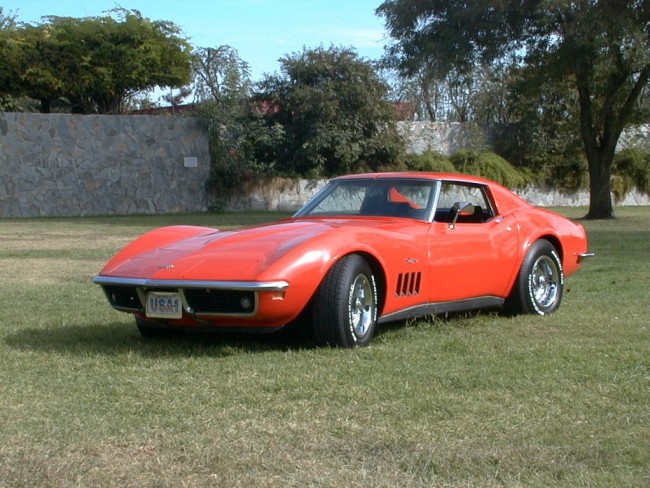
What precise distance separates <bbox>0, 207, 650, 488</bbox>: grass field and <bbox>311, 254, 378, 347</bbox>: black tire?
0.13 meters

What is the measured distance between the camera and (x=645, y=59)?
70.1 feet

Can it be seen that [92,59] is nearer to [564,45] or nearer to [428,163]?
[428,163]

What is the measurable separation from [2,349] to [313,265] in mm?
2145

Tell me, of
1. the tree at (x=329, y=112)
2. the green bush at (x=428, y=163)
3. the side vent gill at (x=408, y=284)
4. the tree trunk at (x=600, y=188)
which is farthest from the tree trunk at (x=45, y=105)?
the side vent gill at (x=408, y=284)

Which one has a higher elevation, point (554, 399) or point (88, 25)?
point (88, 25)

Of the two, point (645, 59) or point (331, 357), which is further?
point (645, 59)

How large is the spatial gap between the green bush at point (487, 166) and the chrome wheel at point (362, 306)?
26192 mm

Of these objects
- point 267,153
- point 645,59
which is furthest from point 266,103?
point 645,59

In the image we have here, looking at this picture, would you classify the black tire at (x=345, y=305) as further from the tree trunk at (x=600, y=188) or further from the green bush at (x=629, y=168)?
the green bush at (x=629, y=168)

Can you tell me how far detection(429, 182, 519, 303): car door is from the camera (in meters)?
7.28

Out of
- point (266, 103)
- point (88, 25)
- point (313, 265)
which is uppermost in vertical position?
point (88, 25)

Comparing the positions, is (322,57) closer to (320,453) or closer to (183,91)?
(183,91)

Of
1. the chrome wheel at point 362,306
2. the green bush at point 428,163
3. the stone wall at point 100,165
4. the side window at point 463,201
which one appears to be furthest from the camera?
the green bush at point 428,163

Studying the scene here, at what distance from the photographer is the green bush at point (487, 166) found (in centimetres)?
3272
